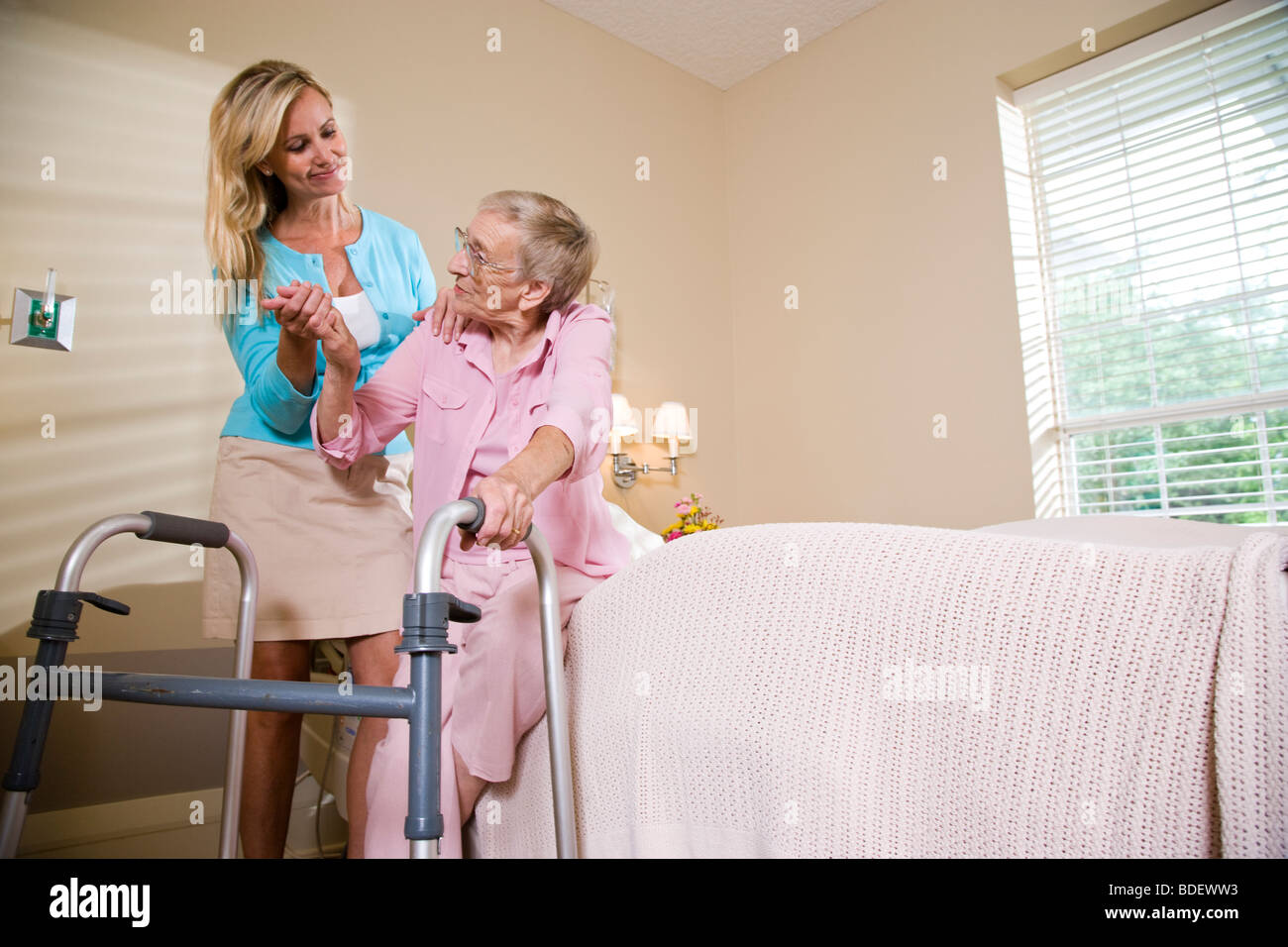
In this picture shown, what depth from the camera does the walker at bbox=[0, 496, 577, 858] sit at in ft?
2.53

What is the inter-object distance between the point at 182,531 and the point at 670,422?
2646 mm

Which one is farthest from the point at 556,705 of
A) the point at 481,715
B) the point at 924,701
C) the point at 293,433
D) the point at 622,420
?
the point at 622,420

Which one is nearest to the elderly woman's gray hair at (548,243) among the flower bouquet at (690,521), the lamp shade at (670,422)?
the flower bouquet at (690,521)

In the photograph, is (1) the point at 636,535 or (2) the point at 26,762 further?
(1) the point at 636,535

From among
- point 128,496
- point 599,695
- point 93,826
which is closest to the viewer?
point 599,695

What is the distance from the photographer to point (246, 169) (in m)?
2.17

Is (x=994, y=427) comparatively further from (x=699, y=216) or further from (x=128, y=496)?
(x=128, y=496)

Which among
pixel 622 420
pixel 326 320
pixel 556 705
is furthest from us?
pixel 622 420

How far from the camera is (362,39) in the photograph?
2.76m

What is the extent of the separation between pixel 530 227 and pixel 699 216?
281cm

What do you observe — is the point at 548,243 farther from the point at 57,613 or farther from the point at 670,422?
the point at 670,422

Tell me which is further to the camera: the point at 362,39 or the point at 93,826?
the point at 362,39

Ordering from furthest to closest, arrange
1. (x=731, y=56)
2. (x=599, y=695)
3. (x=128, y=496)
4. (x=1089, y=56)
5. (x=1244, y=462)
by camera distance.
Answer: (x=731, y=56) → (x=1089, y=56) → (x=1244, y=462) → (x=128, y=496) → (x=599, y=695)
